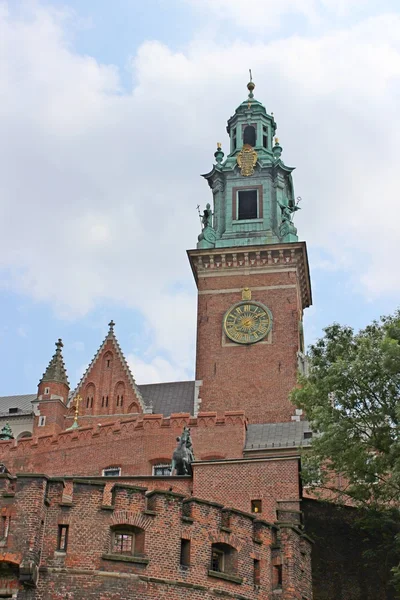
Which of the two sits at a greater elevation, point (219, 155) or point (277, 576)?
point (219, 155)

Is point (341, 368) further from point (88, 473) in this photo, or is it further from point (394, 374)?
point (88, 473)

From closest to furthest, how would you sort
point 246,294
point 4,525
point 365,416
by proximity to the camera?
point 4,525
point 365,416
point 246,294

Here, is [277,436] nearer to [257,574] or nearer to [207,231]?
[257,574]

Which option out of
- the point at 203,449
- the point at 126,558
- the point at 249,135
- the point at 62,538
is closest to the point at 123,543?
the point at 126,558

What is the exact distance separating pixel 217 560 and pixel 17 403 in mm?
41287

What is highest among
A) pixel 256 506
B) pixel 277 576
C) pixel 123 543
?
pixel 256 506

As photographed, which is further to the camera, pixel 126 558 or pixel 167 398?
pixel 167 398

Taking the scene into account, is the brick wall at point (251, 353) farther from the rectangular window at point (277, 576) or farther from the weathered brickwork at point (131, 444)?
the rectangular window at point (277, 576)

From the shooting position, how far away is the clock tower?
57.8m

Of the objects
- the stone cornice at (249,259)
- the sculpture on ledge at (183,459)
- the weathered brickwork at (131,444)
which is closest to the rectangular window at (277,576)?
the sculpture on ledge at (183,459)

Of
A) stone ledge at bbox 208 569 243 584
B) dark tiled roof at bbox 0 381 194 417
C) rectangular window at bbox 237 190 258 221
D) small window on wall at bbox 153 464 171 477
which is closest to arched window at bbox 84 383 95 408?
dark tiled roof at bbox 0 381 194 417

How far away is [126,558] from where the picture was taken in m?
28.8

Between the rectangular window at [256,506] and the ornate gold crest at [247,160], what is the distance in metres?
32.1

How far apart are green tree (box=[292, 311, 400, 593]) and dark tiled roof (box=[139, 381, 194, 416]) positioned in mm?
25587
